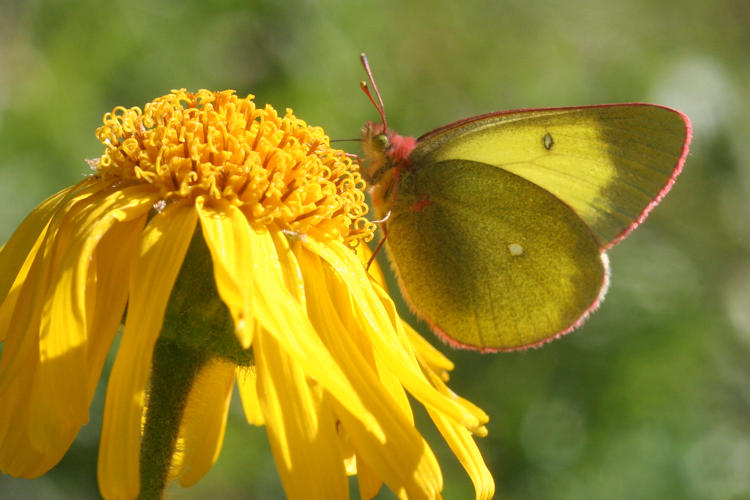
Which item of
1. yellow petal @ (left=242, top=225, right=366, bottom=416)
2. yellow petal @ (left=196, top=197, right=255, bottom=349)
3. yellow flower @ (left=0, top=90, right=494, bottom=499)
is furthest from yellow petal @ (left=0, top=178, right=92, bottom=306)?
yellow petal @ (left=242, top=225, right=366, bottom=416)

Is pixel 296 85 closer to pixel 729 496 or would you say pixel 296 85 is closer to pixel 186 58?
pixel 186 58

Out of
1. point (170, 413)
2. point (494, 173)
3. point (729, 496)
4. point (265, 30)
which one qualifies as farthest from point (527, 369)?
point (170, 413)

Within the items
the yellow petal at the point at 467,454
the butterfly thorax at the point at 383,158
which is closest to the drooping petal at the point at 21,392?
the yellow petal at the point at 467,454

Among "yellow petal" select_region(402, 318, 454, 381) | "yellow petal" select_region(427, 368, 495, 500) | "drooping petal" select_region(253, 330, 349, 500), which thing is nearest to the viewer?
"drooping petal" select_region(253, 330, 349, 500)

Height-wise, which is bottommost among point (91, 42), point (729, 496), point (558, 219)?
point (729, 496)

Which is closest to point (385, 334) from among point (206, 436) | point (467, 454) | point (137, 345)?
point (467, 454)

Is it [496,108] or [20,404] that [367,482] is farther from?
[496,108]

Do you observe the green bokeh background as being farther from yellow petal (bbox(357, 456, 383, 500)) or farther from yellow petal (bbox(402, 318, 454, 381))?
yellow petal (bbox(357, 456, 383, 500))
